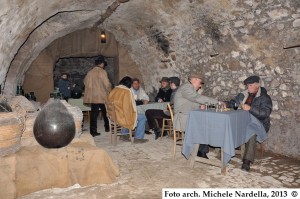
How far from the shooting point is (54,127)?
10.0 ft

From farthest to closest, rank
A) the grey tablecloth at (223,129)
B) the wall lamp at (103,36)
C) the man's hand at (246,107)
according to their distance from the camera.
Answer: the wall lamp at (103,36)
the man's hand at (246,107)
the grey tablecloth at (223,129)

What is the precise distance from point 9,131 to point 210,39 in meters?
4.15

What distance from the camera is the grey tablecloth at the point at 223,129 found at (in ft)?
11.7

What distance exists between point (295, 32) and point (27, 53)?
18.1ft

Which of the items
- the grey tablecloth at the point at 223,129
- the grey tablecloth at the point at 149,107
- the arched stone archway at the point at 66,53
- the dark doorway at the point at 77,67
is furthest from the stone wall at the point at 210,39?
the dark doorway at the point at 77,67

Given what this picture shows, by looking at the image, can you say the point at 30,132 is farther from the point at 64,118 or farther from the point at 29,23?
the point at 29,23

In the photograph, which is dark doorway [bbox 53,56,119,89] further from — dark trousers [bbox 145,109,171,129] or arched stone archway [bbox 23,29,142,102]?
dark trousers [bbox 145,109,171,129]

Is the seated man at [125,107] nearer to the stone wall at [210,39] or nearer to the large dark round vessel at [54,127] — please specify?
the stone wall at [210,39]

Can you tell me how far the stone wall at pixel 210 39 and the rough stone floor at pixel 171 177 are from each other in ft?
2.50

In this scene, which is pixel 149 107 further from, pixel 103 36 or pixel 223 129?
pixel 103 36

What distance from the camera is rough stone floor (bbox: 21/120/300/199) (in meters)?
3.10

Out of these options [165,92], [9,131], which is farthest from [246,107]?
[9,131]

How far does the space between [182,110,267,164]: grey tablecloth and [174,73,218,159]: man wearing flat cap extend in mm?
440

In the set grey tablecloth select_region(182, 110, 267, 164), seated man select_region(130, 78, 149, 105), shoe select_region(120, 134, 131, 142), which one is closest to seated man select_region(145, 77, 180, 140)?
seated man select_region(130, 78, 149, 105)
